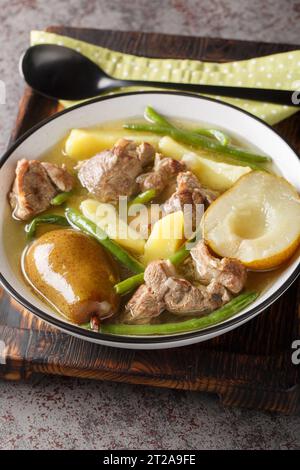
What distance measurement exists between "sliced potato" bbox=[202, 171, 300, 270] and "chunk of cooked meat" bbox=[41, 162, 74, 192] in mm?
565

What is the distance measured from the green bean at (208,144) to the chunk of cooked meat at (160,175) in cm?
18

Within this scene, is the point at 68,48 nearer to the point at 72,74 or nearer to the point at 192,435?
the point at 72,74

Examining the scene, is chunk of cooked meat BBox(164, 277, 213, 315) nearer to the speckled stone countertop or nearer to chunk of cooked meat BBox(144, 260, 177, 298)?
chunk of cooked meat BBox(144, 260, 177, 298)

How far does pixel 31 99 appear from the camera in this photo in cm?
341

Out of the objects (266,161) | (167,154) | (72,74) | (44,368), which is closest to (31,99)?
(72,74)

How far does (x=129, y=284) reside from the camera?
2.49 meters

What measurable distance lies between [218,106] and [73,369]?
124 centimetres

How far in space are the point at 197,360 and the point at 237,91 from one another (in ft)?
4.37

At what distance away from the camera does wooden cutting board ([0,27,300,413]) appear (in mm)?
2457

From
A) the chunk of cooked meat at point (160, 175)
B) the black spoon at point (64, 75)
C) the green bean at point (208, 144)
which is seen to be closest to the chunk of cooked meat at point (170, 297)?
the chunk of cooked meat at point (160, 175)

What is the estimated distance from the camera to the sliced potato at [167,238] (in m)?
2.58

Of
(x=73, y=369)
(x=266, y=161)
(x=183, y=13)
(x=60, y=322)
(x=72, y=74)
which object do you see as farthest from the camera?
(x=183, y=13)

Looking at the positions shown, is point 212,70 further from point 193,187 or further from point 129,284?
point 129,284

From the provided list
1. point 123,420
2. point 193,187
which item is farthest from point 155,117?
point 123,420
